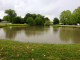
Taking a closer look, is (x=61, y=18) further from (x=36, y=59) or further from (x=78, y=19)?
(x=36, y=59)

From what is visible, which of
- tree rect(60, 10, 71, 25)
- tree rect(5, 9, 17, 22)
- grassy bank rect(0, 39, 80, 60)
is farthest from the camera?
tree rect(5, 9, 17, 22)

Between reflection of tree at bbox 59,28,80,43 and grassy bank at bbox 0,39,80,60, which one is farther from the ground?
grassy bank at bbox 0,39,80,60

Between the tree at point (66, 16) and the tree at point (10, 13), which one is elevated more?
the tree at point (10, 13)

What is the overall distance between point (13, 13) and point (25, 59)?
95.9m

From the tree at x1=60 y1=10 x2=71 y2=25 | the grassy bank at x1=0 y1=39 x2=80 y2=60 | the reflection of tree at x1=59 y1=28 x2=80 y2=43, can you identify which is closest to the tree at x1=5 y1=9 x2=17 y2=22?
the tree at x1=60 y1=10 x2=71 y2=25

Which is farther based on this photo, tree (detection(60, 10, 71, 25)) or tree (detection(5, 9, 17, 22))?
tree (detection(5, 9, 17, 22))

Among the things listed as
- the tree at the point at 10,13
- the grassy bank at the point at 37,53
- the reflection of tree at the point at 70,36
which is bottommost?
the reflection of tree at the point at 70,36

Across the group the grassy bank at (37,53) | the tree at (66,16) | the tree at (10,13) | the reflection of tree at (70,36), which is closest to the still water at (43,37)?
the reflection of tree at (70,36)

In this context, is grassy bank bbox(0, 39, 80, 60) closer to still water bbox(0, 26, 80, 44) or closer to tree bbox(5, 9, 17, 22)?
still water bbox(0, 26, 80, 44)

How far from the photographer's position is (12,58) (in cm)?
414

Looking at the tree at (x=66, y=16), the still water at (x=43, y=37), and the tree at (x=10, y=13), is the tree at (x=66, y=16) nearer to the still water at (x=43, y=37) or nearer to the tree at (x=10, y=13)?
the still water at (x=43, y=37)

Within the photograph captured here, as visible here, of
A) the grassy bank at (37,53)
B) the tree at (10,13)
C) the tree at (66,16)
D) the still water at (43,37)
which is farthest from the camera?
the tree at (10,13)

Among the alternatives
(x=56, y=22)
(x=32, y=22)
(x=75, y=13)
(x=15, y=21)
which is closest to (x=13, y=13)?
(x=15, y=21)

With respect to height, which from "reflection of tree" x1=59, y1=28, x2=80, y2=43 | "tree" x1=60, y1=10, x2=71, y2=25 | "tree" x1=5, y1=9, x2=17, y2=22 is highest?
"tree" x1=5, y1=9, x2=17, y2=22
